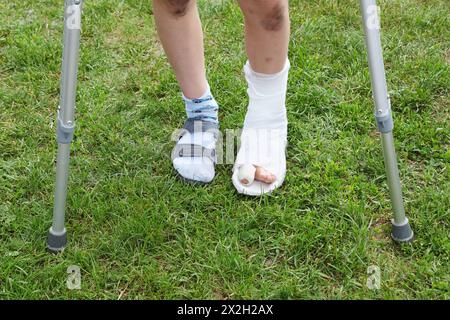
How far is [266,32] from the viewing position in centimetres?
229

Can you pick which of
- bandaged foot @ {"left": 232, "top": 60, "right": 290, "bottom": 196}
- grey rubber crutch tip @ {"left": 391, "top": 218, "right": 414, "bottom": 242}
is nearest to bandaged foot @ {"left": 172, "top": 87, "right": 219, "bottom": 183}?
bandaged foot @ {"left": 232, "top": 60, "right": 290, "bottom": 196}

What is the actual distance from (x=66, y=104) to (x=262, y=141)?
90cm

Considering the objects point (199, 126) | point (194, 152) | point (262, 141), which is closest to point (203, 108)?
point (199, 126)

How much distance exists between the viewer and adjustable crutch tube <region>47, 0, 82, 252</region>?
1959mm

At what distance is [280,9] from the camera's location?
2.22 meters

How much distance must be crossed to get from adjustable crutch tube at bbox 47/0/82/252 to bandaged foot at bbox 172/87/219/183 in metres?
0.59

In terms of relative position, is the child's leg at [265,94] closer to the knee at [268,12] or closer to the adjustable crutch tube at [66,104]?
the knee at [268,12]

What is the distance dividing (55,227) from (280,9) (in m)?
1.14

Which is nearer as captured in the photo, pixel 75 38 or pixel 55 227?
pixel 75 38

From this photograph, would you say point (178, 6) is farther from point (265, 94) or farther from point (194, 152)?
point (194, 152)
